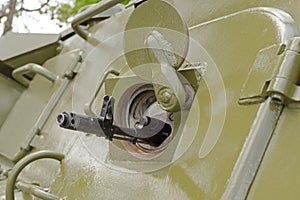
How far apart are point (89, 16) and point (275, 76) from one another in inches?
64.2

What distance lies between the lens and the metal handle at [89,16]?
2599mm

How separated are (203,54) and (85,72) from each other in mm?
1209

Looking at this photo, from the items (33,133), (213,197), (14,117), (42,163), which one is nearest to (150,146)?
(213,197)

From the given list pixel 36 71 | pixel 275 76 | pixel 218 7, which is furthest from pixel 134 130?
pixel 36 71

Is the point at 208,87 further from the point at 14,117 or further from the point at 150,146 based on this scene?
the point at 14,117

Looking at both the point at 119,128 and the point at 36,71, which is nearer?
the point at 119,128

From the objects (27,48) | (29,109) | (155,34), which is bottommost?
(29,109)

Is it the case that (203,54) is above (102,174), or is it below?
above

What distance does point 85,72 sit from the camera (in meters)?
2.83

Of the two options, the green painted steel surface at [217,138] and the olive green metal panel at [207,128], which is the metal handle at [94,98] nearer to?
the green painted steel surface at [217,138]

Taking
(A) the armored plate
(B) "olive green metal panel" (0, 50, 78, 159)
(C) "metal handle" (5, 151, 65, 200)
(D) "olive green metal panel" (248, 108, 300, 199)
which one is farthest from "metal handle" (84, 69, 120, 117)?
(D) "olive green metal panel" (248, 108, 300, 199)

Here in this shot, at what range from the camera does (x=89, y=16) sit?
9.23ft

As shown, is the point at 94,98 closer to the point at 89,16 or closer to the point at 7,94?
the point at 89,16

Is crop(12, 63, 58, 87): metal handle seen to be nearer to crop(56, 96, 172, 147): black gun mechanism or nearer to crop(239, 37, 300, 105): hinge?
crop(56, 96, 172, 147): black gun mechanism
